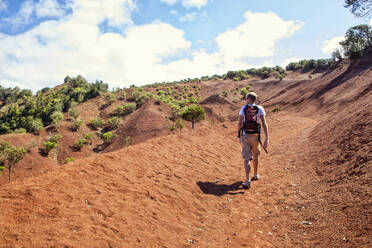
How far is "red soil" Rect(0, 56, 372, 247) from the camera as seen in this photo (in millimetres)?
2932

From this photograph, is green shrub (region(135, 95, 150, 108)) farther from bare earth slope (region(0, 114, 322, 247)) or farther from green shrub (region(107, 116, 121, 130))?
bare earth slope (region(0, 114, 322, 247))

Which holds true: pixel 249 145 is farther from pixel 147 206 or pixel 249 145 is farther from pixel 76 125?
pixel 76 125

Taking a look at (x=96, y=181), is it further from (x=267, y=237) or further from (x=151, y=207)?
(x=267, y=237)

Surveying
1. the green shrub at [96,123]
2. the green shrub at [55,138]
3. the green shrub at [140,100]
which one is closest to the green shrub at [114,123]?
the green shrub at [96,123]

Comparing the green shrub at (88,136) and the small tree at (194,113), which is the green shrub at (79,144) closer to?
the green shrub at (88,136)

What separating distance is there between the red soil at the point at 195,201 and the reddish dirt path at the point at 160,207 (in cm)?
2

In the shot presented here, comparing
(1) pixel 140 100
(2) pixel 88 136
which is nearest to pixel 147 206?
(2) pixel 88 136

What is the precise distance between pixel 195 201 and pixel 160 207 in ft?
3.03

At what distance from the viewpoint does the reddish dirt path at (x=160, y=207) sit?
2906 mm

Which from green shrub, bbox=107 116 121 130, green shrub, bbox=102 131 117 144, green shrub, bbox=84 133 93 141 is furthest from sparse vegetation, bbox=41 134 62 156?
green shrub, bbox=107 116 121 130

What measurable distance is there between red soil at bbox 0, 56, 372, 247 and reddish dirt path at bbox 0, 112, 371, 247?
0.6 inches

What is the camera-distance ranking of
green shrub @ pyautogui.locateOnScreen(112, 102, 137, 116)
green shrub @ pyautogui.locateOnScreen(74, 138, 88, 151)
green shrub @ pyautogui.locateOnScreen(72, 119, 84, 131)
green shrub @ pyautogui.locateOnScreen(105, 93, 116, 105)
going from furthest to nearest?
green shrub @ pyautogui.locateOnScreen(105, 93, 116, 105) → green shrub @ pyautogui.locateOnScreen(112, 102, 137, 116) → green shrub @ pyautogui.locateOnScreen(72, 119, 84, 131) → green shrub @ pyautogui.locateOnScreen(74, 138, 88, 151)

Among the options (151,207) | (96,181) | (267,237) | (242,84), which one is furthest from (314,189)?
(242,84)

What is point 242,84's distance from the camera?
5116 centimetres
